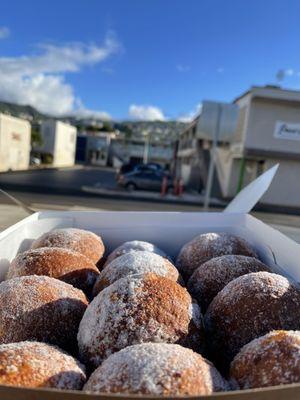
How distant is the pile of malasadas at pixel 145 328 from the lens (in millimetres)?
1337

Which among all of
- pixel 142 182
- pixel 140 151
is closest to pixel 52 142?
pixel 140 151

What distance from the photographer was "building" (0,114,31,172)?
121 ft

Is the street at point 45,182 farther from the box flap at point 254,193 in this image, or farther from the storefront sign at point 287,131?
the box flap at point 254,193

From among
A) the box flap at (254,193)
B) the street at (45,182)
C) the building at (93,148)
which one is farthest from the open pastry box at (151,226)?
the building at (93,148)

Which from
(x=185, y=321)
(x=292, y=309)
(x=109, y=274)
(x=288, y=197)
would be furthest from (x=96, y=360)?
(x=288, y=197)

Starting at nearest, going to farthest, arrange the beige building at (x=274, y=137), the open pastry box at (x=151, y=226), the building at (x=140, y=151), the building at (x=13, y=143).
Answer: the open pastry box at (x=151, y=226) < the beige building at (x=274, y=137) < the building at (x=13, y=143) < the building at (x=140, y=151)

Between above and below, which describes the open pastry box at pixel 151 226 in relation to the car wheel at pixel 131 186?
above

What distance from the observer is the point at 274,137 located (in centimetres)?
2528

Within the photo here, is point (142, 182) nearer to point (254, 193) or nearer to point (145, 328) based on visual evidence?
point (254, 193)

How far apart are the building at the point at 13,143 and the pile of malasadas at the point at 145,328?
3643 centimetres

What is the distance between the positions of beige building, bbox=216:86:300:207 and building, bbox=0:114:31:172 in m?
20.9

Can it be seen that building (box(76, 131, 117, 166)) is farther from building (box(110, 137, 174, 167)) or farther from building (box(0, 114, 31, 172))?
building (box(0, 114, 31, 172))

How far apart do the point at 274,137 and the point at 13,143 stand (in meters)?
24.0

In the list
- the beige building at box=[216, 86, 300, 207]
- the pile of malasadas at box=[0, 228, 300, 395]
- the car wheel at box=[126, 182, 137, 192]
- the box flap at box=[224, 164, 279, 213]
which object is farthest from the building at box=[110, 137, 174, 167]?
the pile of malasadas at box=[0, 228, 300, 395]
